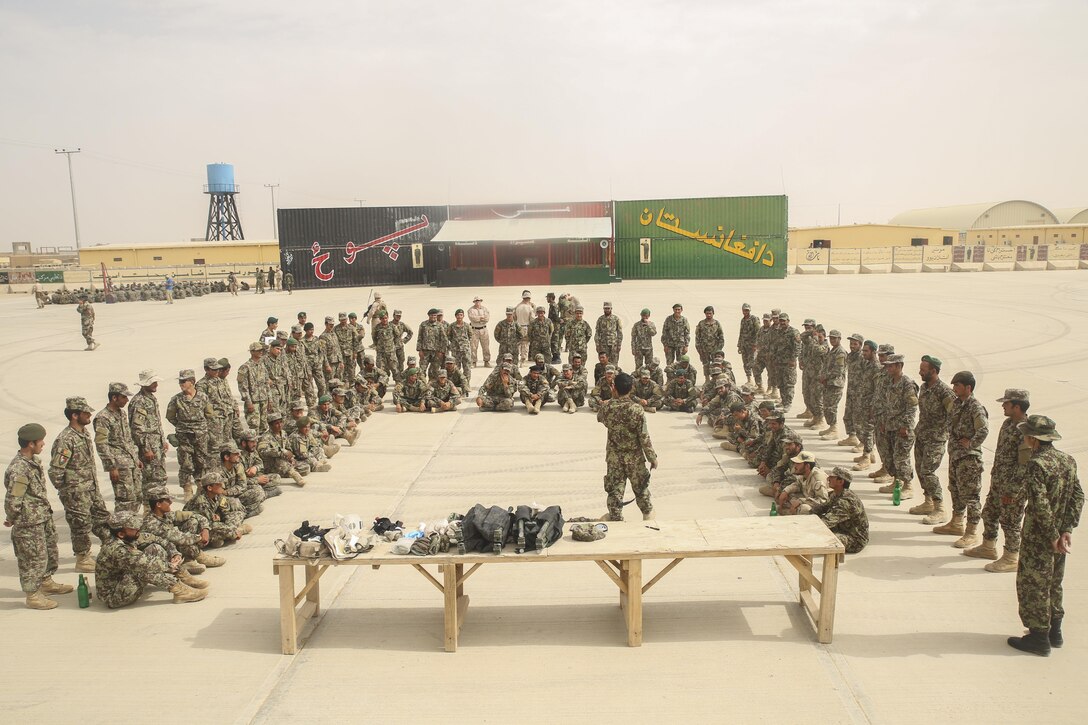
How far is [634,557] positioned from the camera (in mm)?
6094

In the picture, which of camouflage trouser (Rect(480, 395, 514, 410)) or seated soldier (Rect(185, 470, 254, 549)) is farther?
camouflage trouser (Rect(480, 395, 514, 410))

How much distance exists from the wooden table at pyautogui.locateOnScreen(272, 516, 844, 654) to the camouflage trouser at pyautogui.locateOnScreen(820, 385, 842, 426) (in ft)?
20.3

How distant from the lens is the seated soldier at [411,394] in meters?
15.3

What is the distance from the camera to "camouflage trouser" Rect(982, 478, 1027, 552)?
6824mm

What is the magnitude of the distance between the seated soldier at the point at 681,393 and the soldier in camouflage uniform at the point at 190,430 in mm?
8164

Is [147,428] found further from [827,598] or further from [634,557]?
[827,598]

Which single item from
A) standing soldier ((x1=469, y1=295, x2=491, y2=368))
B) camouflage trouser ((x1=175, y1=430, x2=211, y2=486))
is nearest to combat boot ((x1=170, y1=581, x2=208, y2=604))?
camouflage trouser ((x1=175, y1=430, x2=211, y2=486))

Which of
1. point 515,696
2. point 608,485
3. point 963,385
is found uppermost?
point 963,385

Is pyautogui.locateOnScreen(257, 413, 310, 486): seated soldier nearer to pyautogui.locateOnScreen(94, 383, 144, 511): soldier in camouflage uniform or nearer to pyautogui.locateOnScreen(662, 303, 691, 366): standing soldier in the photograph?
pyautogui.locateOnScreen(94, 383, 144, 511): soldier in camouflage uniform

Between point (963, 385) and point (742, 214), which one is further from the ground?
point (742, 214)

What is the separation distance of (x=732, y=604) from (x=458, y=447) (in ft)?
21.2

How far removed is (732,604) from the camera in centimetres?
699

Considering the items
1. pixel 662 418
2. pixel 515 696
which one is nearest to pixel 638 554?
pixel 515 696

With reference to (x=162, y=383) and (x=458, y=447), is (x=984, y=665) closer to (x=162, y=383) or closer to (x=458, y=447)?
(x=458, y=447)
